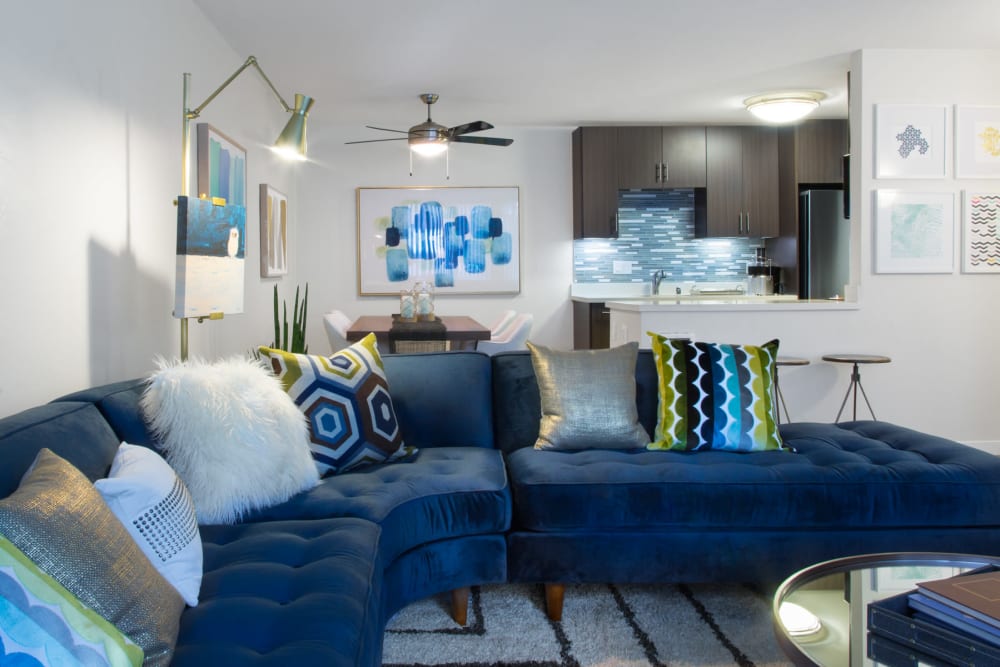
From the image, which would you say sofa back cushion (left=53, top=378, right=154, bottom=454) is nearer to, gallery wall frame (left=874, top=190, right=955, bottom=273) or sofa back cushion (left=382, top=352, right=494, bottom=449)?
sofa back cushion (left=382, top=352, right=494, bottom=449)

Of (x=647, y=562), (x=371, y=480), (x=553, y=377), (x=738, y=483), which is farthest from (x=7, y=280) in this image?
(x=738, y=483)

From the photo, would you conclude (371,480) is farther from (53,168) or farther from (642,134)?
(642,134)

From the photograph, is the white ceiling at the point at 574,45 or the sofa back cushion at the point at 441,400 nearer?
the sofa back cushion at the point at 441,400

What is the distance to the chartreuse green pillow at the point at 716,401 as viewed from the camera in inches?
120

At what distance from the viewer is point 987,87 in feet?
17.2

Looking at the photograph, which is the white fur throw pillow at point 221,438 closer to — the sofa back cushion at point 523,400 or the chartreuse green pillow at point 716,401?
the sofa back cushion at point 523,400

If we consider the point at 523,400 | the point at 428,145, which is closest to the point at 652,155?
the point at 428,145

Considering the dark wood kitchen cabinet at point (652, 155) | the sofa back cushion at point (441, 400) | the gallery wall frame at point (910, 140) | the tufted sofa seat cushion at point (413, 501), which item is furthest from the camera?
the dark wood kitchen cabinet at point (652, 155)

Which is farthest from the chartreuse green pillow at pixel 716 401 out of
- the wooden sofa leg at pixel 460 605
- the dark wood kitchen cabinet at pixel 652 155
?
the dark wood kitchen cabinet at pixel 652 155

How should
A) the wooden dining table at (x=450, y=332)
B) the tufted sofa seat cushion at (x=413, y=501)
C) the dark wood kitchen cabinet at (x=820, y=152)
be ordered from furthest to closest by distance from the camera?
the dark wood kitchen cabinet at (x=820, y=152)
the wooden dining table at (x=450, y=332)
the tufted sofa seat cushion at (x=413, y=501)

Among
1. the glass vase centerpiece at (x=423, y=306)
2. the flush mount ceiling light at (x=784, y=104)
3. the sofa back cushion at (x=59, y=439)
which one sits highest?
the flush mount ceiling light at (x=784, y=104)

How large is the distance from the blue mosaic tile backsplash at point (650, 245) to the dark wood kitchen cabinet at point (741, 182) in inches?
15.6

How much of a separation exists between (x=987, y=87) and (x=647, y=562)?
4.37 m

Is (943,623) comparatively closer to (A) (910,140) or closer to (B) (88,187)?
(B) (88,187)
